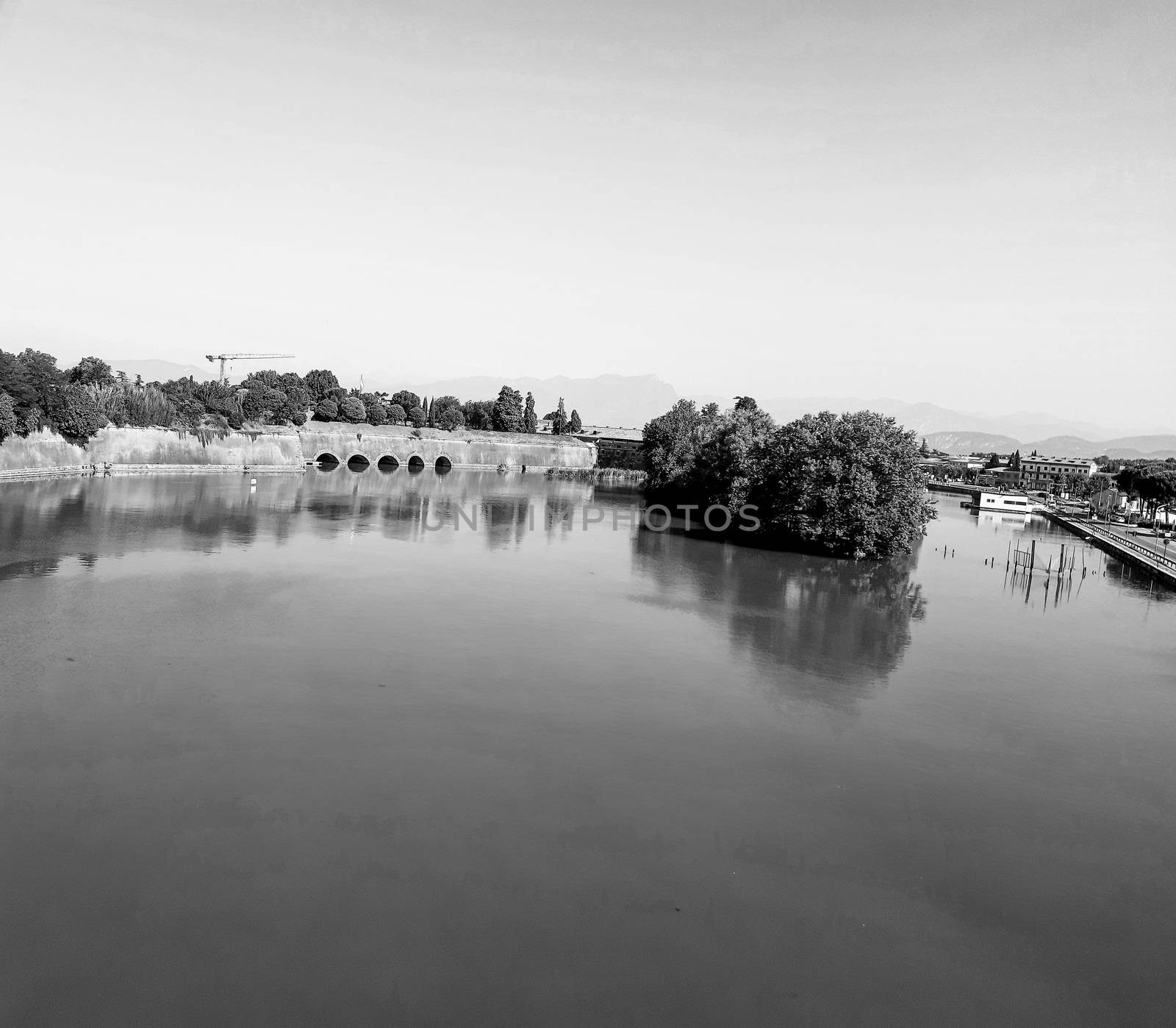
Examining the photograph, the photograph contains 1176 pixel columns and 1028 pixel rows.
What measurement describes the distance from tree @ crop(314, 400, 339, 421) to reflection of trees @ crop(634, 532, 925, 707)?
45.6m

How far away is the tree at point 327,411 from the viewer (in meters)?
69.2

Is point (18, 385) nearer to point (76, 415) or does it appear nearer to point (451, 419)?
point (76, 415)

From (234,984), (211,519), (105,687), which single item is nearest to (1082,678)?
(234,984)

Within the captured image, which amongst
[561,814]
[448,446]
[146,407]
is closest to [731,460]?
[561,814]

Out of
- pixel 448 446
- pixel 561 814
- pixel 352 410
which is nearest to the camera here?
pixel 561 814

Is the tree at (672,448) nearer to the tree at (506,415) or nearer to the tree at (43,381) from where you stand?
the tree at (506,415)

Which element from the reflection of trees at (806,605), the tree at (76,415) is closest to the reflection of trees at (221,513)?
the tree at (76,415)

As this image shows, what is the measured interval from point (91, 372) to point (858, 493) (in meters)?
50.7

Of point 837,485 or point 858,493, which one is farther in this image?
Answer: point 837,485

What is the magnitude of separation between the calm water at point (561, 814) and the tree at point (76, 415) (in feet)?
88.7

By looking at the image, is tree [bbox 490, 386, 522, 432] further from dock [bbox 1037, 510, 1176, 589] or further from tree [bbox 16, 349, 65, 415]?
dock [bbox 1037, 510, 1176, 589]

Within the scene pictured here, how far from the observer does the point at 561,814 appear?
8.75 meters

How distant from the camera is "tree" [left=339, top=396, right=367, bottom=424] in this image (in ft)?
229

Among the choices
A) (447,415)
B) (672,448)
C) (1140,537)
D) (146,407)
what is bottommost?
(1140,537)
